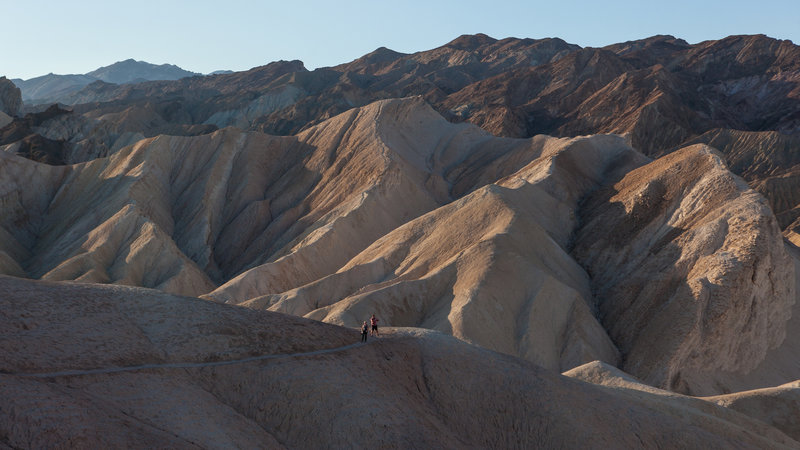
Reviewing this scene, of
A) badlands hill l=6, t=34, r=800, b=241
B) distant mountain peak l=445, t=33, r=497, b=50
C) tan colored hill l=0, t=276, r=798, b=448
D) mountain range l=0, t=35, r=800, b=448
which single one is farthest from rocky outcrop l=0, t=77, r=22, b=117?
tan colored hill l=0, t=276, r=798, b=448

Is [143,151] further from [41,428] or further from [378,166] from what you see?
[41,428]

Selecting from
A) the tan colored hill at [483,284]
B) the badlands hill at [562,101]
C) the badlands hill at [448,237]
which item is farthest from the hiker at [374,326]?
the badlands hill at [562,101]

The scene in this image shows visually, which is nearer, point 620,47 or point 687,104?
point 687,104

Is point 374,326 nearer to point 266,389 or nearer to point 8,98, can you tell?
point 266,389

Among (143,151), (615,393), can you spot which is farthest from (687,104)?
(615,393)

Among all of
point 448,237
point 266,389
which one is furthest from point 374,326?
point 448,237

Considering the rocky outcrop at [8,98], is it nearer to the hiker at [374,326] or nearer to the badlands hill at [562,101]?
the badlands hill at [562,101]
